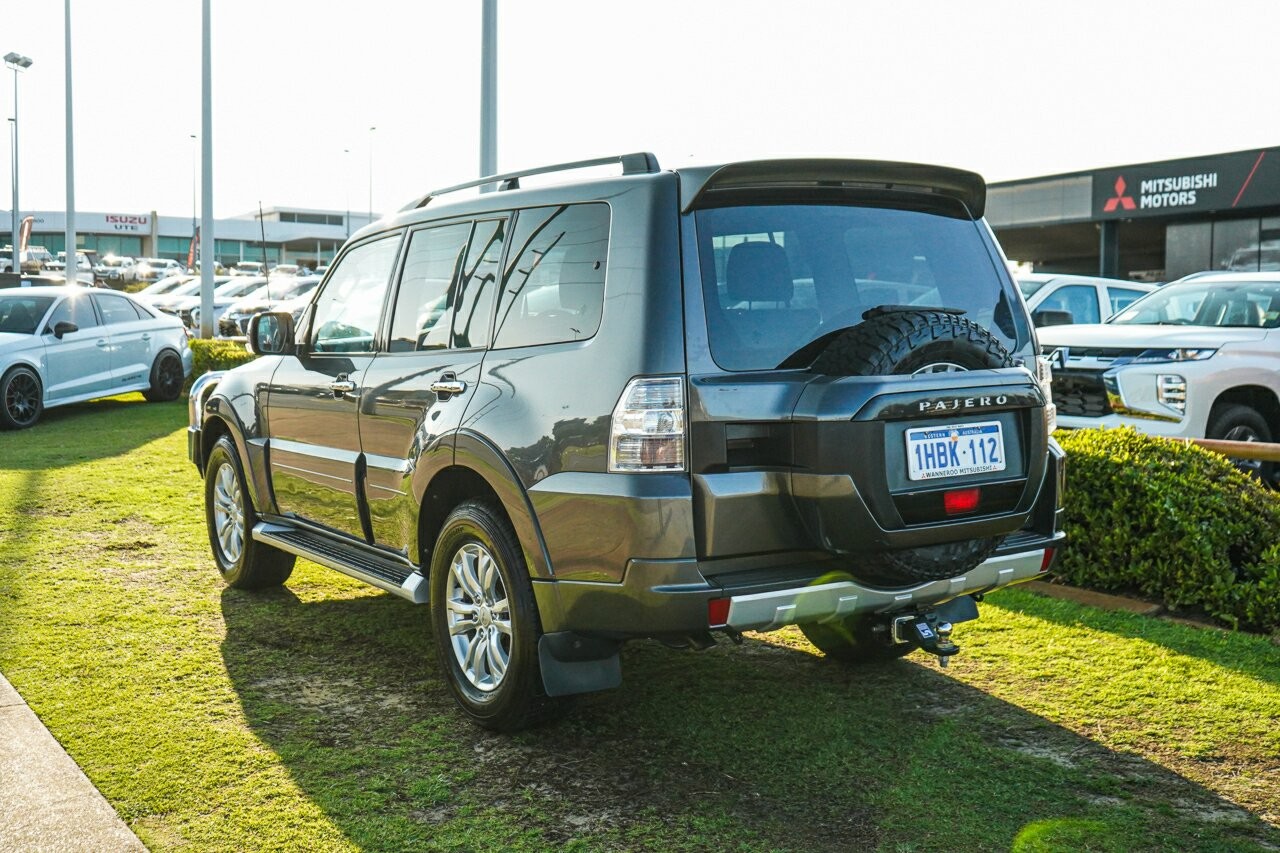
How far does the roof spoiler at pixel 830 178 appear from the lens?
391 cm

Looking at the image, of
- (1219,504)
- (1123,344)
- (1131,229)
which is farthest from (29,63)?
(1219,504)

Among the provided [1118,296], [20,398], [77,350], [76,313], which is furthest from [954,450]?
[76,313]

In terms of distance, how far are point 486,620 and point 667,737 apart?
31.1 inches

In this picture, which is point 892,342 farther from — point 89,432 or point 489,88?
point 89,432

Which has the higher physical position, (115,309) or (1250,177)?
(1250,177)

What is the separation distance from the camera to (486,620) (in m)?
4.47

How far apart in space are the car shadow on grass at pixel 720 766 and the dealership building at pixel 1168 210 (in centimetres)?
2854

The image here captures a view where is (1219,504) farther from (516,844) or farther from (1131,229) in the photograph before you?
(1131,229)

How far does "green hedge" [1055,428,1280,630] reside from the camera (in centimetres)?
577

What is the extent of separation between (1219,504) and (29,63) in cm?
4091

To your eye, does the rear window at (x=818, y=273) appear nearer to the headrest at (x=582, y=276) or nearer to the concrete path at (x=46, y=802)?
the headrest at (x=582, y=276)

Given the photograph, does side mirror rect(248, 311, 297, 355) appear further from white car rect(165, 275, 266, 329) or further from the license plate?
white car rect(165, 275, 266, 329)

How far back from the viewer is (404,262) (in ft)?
17.2

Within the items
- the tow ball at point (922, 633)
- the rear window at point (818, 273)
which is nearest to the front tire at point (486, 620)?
the rear window at point (818, 273)
